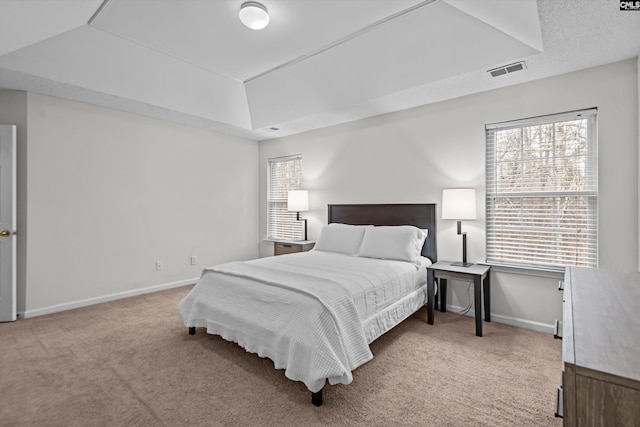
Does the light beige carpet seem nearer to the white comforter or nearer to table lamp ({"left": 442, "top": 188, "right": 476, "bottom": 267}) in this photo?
the white comforter

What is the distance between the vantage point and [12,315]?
10.8ft

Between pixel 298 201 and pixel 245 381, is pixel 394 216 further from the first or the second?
pixel 245 381

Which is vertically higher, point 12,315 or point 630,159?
point 630,159

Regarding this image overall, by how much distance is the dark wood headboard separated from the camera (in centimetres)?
380

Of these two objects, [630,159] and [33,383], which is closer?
[33,383]

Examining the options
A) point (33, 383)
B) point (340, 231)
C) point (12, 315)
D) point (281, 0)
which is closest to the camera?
point (33, 383)

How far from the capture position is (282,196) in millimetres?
5750

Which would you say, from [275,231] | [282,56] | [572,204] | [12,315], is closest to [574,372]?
[572,204]

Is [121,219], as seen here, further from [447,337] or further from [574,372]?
[574,372]

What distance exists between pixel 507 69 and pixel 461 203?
1310 mm

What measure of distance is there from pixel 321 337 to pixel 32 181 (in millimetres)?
3684

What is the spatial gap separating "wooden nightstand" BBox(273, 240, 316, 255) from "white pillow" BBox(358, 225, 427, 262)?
1.26 metres

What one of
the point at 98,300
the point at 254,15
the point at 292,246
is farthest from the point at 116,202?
the point at 254,15

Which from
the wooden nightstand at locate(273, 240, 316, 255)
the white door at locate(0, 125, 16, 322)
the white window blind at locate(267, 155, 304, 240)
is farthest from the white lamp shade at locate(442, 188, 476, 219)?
the white door at locate(0, 125, 16, 322)
